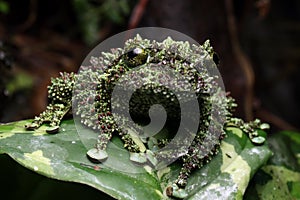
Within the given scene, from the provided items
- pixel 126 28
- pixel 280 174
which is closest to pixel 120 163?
pixel 280 174

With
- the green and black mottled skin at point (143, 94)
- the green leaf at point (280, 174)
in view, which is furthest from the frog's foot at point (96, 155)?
the green leaf at point (280, 174)

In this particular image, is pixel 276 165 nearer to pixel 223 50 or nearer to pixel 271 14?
pixel 223 50

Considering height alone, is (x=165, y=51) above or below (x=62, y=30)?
below

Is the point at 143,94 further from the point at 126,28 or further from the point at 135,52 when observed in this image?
the point at 126,28

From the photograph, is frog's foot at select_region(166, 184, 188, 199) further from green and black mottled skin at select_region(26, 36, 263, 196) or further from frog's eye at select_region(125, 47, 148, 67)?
frog's eye at select_region(125, 47, 148, 67)

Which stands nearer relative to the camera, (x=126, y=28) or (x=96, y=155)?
(x=96, y=155)

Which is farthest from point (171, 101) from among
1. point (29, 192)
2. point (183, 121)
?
point (29, 192)
